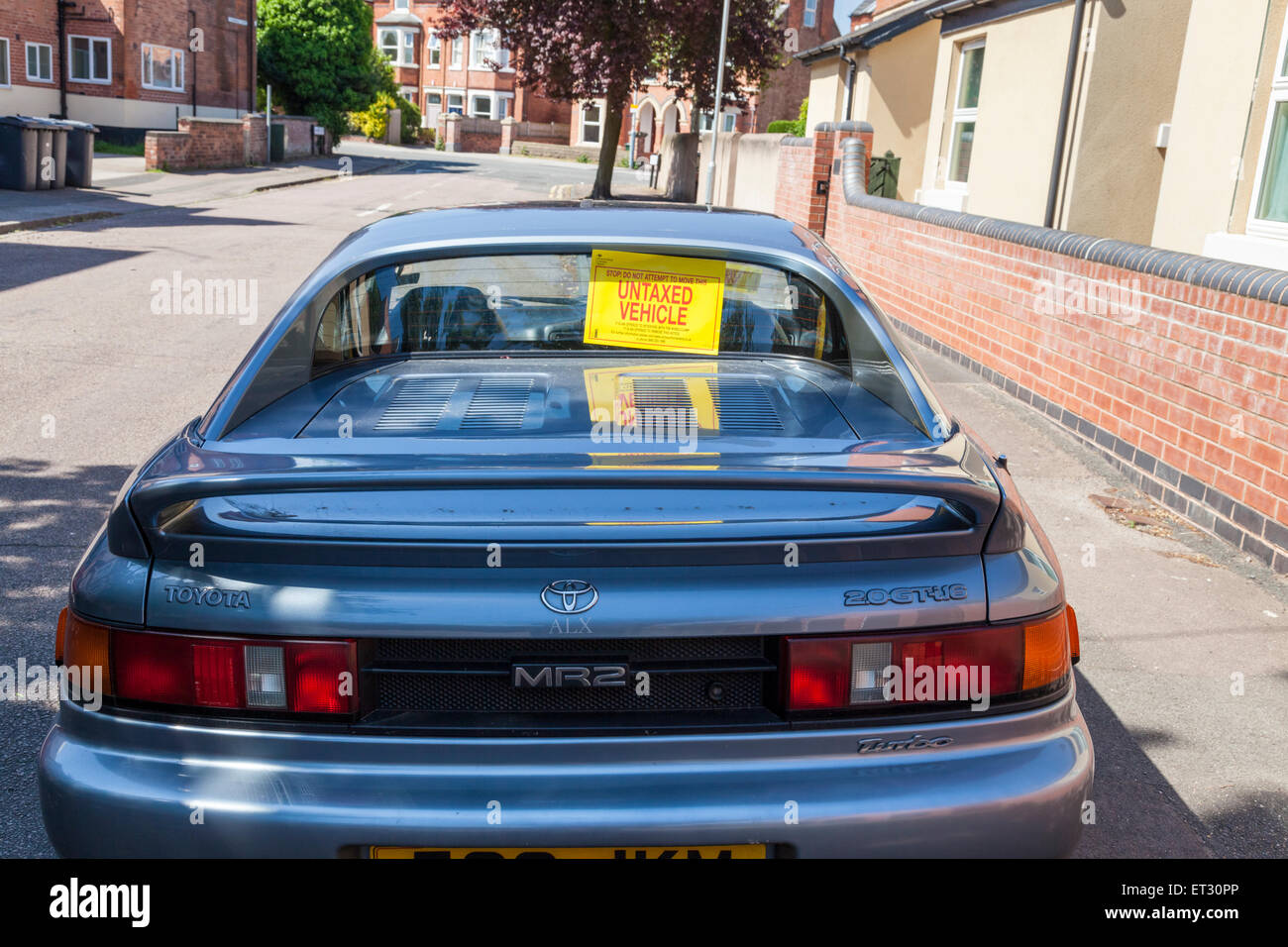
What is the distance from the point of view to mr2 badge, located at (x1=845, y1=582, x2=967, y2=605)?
2.07 meters

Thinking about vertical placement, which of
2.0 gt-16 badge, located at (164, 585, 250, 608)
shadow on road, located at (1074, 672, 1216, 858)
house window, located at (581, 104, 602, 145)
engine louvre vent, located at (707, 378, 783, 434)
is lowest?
shadow on road, located at (1074, 672, 1216, 858)

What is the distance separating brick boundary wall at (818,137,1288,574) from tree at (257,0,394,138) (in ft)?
134

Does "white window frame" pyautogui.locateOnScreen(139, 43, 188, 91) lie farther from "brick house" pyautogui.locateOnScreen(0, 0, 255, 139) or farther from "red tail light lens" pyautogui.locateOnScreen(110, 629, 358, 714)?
"red tail light lens" pyautogui.locateOnScreen(110, 629, 358, 714)

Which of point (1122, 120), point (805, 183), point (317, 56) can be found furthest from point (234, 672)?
point (317, 56)

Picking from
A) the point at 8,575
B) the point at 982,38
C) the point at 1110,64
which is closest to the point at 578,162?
the point at 982,38

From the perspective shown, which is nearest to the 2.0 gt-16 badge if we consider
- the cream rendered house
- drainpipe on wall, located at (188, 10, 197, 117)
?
the cream rendered house

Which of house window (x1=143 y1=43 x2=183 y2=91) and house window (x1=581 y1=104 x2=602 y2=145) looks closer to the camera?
house window (x1=143 y1=43 x2=183 y2=91)

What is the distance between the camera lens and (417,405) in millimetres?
2758

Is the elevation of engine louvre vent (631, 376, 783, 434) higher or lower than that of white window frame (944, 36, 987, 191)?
lower

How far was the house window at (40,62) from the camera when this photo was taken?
121ft

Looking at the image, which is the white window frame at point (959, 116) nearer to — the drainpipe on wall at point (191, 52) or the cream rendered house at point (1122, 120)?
the cream rendered house at point (1122, 120)

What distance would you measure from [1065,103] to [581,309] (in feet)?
37.6

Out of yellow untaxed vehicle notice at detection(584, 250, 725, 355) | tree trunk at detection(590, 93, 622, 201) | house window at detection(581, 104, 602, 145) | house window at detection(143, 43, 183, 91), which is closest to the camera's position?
yellow untaxed vehicle notice at detection(584, 250, 725, 355)

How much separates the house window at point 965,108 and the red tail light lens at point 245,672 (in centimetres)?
1626
